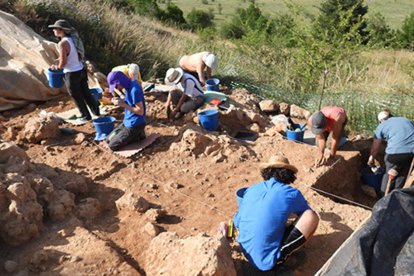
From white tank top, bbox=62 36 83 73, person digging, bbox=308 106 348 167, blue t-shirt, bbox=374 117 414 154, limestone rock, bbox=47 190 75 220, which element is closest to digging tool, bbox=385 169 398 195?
blue t-shirt, bbox=374 117 414 154

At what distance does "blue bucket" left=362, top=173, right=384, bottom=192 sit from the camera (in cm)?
652

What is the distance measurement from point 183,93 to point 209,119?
2.24 feet

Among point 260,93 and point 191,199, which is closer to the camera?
point 191,199

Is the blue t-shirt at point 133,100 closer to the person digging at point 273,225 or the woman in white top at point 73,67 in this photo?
the woman in white top at point 73,67

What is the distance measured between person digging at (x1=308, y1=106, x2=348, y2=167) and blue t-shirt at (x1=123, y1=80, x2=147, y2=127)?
2158 millimetres

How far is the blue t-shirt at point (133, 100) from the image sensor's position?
5664 mm

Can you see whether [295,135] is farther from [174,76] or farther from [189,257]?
[189,257]

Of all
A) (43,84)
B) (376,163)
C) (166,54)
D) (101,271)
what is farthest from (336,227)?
(166,54)

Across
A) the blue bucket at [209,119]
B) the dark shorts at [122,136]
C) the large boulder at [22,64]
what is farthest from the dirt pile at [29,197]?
the large boulder at [22,64]

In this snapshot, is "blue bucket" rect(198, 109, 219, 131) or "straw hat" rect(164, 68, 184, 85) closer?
"blue bucket" rect(198, 109, 219, 131)

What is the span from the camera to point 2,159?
4594 mm

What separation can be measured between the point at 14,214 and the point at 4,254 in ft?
1.14

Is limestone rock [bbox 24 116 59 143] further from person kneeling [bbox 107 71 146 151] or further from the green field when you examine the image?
the green field

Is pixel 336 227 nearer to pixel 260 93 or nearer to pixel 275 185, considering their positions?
pixel 275 185
